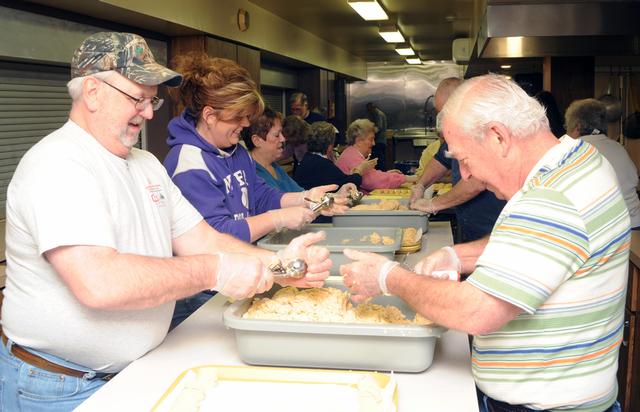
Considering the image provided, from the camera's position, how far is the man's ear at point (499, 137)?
58.6 inches

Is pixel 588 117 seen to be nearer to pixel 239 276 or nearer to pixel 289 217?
pixel 289 217

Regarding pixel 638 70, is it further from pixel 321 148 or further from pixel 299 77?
pixel 321 148

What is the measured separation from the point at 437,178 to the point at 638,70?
832cm

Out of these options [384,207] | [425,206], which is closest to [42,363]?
[384,207]

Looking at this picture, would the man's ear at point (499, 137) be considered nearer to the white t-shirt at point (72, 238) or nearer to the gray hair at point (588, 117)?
the white t-shirt at point (72, 238)

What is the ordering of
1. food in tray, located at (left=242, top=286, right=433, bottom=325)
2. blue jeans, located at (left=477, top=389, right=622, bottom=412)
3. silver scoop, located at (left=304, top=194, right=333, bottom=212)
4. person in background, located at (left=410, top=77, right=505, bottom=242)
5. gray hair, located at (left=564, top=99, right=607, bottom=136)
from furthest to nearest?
gray hair, located at (left=564, top=99, right=607, bottom=136) → person in background, located at (left=410, top=77, right=505, bottom=242) → silver scoop, located at (left=304, top=194, right=333, bottom=212) → food in tray, located at (left=242, top=286, right=433, bottom=325) → blue jeans, located at (left=477, top=389, right=622, bottom=412)

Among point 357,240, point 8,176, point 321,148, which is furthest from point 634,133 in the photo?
point 8,176

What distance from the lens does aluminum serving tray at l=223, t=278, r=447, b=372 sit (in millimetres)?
1528

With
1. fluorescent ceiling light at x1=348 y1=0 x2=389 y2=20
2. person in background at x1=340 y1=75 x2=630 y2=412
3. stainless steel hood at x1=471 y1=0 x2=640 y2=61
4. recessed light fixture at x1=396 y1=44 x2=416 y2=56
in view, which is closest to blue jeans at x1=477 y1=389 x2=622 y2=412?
person in background at x1=340 y1=75 x2=630 y2=412

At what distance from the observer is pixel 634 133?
27.9 ft

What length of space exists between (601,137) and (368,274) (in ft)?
11.3

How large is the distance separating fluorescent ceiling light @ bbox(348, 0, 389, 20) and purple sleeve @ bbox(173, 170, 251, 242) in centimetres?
344

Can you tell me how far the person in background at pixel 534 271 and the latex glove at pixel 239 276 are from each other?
32cm

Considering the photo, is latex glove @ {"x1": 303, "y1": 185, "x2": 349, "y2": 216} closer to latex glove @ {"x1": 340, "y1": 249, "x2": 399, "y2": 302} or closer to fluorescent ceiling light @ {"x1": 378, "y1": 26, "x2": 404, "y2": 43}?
latex glove @ {"x1": 340, "y1": 249, "x2": 399, "y2": 302}
